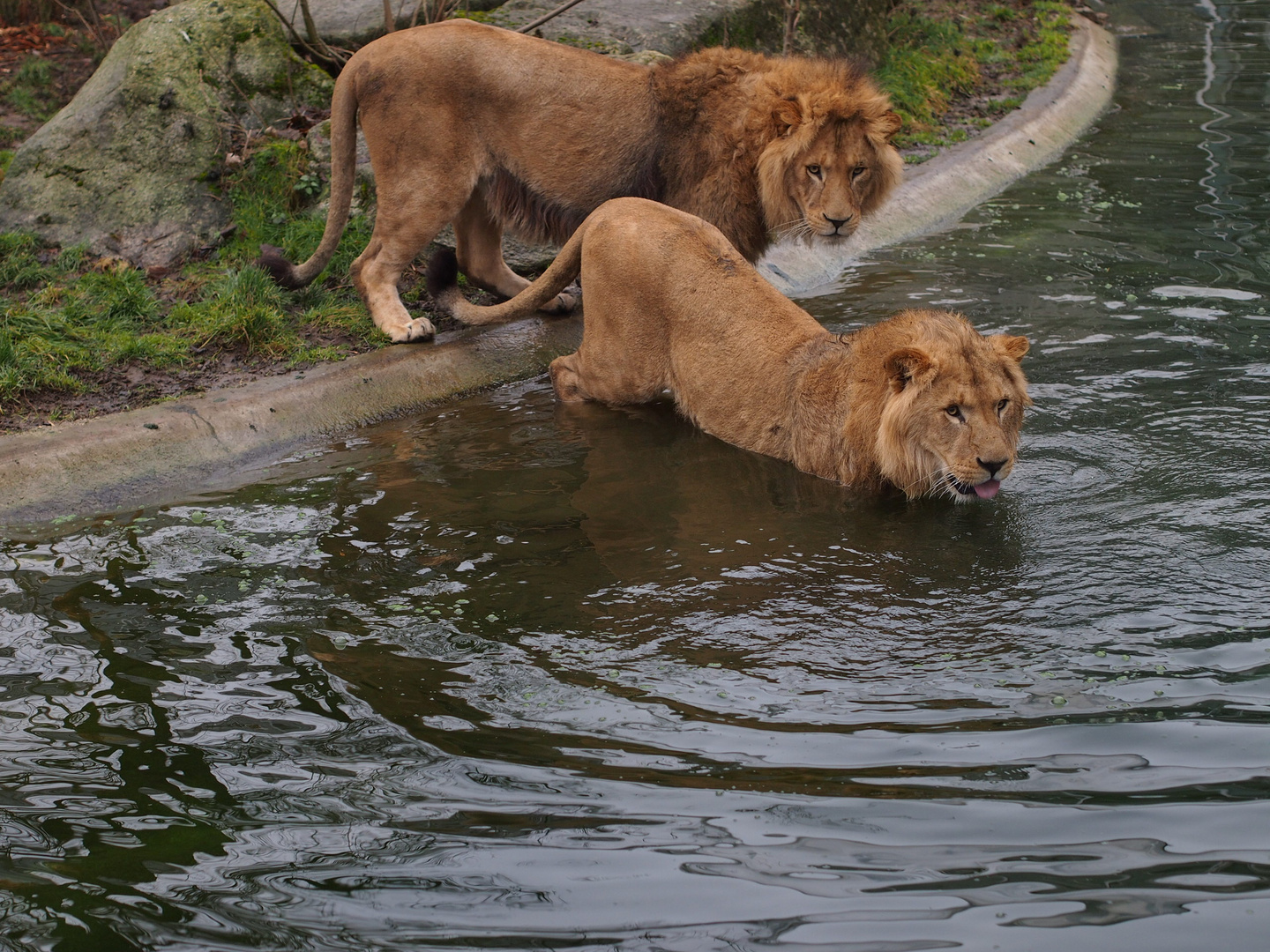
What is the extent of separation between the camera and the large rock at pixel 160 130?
7.89 meters

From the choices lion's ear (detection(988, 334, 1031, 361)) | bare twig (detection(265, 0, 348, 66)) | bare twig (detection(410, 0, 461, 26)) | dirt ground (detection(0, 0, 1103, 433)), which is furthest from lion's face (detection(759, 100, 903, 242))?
bare twig (detection(265, 0, 348, 66))

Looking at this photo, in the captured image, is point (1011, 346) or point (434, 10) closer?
point (1011, 346)

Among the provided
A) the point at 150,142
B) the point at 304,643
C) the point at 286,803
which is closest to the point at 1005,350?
the point at 304,643

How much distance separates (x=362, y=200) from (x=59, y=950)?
6054mm

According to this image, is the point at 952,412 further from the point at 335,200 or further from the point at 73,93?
the point at 73,93

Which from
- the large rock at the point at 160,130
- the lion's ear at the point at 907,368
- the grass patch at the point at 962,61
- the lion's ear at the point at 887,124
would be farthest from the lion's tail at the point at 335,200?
the grass patch at the point at 962,61

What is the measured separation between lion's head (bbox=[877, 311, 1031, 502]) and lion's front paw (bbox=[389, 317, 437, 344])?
279cm

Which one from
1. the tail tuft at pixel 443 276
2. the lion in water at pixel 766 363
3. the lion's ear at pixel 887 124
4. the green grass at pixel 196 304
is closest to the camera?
the lion in water at pixel 766 363

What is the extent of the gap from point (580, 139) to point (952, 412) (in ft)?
9.37

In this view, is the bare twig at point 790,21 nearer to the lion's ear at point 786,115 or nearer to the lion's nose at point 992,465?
the lion's ear at point 786,115

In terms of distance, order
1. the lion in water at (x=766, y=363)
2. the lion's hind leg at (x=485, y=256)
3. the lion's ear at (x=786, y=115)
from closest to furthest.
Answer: the lion in water at (x=766, y=363)
the lion's ear at (x=786, y=115)
the lion's hind leg at (x=485, y=256)

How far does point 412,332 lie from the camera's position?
6777mm

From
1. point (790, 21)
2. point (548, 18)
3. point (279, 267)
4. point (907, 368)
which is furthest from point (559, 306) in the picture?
point (790, 21)

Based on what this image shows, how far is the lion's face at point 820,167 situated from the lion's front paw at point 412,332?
1.94 metres
